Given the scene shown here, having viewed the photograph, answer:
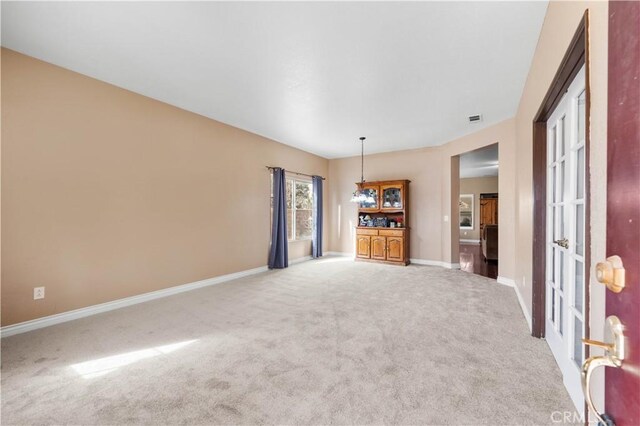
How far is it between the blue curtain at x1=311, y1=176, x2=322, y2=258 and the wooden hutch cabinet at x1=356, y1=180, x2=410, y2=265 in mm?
977

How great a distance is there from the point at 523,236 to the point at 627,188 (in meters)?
3.12

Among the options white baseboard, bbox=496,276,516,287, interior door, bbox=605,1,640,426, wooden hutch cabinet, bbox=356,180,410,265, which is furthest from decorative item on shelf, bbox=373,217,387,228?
interior door, bbox=605,1,640,426

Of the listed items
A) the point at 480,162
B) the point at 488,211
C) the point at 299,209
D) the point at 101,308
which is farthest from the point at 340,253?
the point at 488,211

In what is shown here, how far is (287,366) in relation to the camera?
2096mm

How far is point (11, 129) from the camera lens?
262 centimetres

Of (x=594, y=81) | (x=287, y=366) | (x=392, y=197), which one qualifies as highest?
(x=594, y=81)

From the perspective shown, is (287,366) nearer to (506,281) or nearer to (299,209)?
(506,281)

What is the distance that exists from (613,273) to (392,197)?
19.7 feet

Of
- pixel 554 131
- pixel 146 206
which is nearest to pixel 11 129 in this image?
pixel 146 206

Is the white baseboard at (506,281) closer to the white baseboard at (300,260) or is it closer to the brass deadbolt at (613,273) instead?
the white baseboard at (300,260)

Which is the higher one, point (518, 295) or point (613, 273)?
point (613, 273)

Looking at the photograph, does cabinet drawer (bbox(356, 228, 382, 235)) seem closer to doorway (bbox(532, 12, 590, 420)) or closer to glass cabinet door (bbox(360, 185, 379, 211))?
glass cabinet door (bbox(360, 185, 379, 211))

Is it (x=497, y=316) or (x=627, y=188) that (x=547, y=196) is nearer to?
(x=497, y=316)

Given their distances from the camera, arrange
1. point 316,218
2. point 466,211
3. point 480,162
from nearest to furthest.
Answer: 1. point 316,218
2. point 480,162
3. point 466,211
